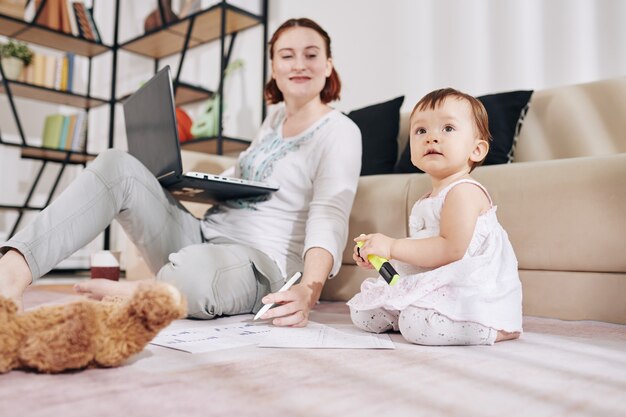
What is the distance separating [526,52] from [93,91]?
9.68 ft

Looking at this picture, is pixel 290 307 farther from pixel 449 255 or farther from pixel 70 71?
pixel 70 71

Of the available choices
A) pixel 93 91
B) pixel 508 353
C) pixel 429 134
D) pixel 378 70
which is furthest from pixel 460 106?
pixel 93 91

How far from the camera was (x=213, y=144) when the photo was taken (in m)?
2.71

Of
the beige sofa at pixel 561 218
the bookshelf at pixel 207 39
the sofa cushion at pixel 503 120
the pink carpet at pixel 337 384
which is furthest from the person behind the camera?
the bookshelf at pixel 207 39

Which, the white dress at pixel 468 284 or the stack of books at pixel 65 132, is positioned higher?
the stack of books at pixel 65 132

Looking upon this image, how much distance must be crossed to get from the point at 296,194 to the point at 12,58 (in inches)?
96.9

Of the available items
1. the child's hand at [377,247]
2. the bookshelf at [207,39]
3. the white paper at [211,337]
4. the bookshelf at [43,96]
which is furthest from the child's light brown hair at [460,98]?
the bookshelf at [43,96]

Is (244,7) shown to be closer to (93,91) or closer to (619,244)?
(93,91)

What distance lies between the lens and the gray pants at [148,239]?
3.15 feet

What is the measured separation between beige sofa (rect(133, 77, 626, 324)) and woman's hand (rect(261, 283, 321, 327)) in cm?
51

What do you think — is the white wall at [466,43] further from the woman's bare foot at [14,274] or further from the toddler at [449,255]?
the woman's bare foot at [14,274]

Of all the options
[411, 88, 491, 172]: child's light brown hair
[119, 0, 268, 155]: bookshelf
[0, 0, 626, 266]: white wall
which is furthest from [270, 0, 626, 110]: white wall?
[411, 88, 491, 172]: child's light brown hair

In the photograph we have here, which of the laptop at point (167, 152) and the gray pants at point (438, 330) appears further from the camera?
the laptop at point (167, 152)

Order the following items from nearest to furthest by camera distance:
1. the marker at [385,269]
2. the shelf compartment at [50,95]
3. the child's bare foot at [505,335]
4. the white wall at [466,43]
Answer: the marker at [385,269] → the child's bare foot at [505,335] → the white wall at [466,43] → the shelf compartment at [50,95]
